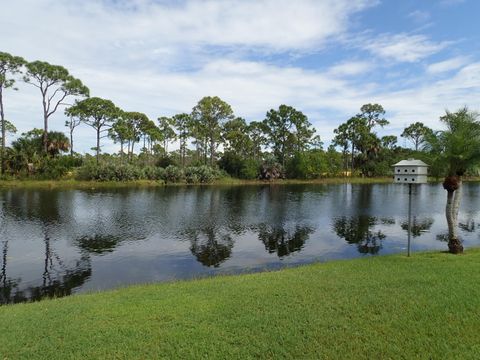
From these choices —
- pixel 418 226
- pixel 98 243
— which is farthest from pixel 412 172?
pixel 98 243

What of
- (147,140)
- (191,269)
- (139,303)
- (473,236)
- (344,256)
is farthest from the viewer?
(147,140)

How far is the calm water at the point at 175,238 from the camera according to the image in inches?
488


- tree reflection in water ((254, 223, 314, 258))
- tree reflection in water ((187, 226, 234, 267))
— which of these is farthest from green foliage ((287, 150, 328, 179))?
tree reflection in water ((187, 226, 234, 267))

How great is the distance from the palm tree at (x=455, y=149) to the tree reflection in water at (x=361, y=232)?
5.05 meters

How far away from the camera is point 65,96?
166ft

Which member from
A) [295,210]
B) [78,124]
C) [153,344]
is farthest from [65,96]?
[153,344]

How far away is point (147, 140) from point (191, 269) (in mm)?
61435

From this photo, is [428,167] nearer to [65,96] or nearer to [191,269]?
[191,269]

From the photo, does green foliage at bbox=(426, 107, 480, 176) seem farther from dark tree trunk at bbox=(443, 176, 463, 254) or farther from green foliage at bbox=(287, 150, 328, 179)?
green foliage at bbox=(287, 150, 328, 179)

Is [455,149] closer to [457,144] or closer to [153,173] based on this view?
[457,144]

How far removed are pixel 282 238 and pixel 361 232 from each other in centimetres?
504

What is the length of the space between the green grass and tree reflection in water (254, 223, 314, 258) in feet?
24.2

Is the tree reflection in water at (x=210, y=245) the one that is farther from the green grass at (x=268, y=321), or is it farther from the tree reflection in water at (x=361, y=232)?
the tree reflection in water at (x=361, y=232)

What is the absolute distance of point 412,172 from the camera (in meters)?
10.8
